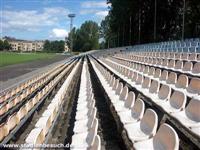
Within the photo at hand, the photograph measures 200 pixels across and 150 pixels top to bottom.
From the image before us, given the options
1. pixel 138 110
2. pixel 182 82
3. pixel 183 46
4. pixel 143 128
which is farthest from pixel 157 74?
pixel 183 46

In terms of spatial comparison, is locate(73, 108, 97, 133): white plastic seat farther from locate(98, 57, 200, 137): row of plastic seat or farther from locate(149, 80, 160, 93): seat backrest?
locate(149, 80, 160, 93): seat backrest

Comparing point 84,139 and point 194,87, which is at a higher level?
point 194,87

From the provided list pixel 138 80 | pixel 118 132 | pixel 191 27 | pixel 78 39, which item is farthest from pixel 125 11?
pixel 78 39

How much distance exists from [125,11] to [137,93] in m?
41.4

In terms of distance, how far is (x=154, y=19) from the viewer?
37.8m

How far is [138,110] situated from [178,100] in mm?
662

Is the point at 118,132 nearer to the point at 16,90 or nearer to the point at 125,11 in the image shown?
the point at 16,90

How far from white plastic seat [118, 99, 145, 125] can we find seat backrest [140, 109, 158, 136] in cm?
40

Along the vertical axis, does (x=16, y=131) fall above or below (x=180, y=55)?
below

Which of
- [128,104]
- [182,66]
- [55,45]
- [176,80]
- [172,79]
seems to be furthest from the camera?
[55,45]

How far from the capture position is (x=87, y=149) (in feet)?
14.4

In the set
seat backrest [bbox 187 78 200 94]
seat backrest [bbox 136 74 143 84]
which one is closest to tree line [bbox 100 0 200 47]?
seat backrest [bbox 136 74 143 84]

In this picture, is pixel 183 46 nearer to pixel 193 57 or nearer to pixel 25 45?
pixel 193 57

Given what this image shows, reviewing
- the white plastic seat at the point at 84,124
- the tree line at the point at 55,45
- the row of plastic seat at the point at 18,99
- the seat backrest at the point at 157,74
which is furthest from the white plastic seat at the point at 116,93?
the tree line at the point at 55,45
